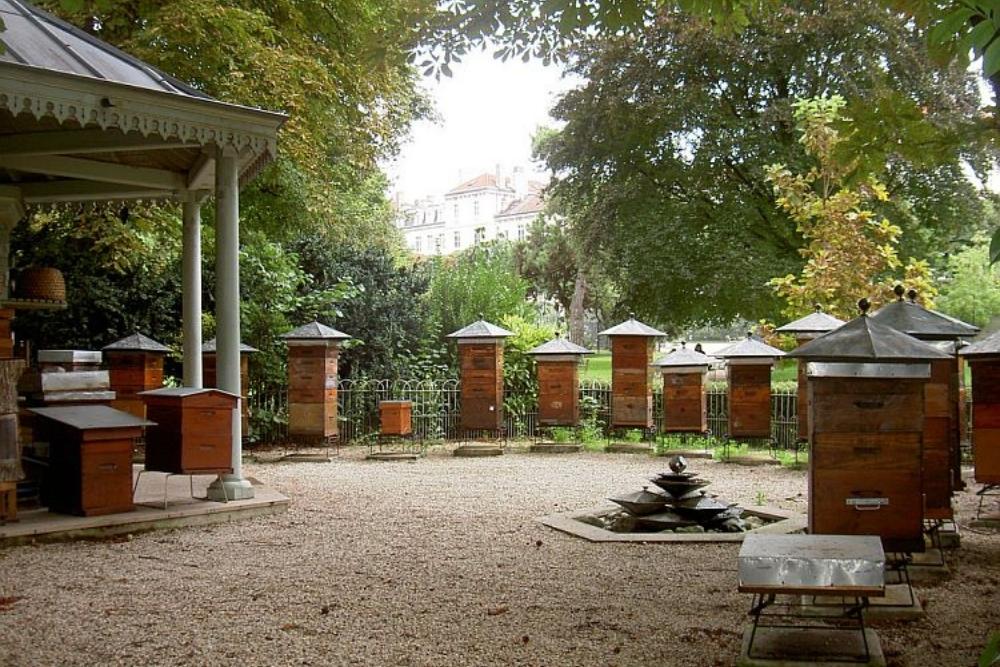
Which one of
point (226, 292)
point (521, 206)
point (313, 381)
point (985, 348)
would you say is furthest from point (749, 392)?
point (521, 206)

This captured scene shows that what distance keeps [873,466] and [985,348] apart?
2.98 metres

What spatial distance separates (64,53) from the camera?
27.5 ft

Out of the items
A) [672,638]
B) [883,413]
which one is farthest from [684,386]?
[672,638]

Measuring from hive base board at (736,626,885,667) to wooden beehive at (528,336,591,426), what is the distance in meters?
9.58

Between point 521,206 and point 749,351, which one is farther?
point 521,206

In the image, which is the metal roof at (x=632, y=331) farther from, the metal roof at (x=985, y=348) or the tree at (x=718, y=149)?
the tree at (x=718, y=149)

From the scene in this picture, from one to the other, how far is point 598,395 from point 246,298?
21.2ft

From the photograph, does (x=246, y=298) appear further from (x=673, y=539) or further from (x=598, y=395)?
(x=673, y=539)

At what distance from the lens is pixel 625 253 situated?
24.8 meters

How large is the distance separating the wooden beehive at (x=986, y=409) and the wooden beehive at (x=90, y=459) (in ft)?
23.0

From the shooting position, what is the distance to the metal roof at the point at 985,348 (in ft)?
26.9

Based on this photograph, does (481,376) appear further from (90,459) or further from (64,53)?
(64,53)

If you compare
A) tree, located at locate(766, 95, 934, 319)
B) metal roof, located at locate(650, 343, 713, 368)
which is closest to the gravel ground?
metal roof, located at locate(650, 343, 713, 368)

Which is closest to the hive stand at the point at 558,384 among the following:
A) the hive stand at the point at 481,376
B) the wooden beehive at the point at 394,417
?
the hive stand at the point at 481,376
